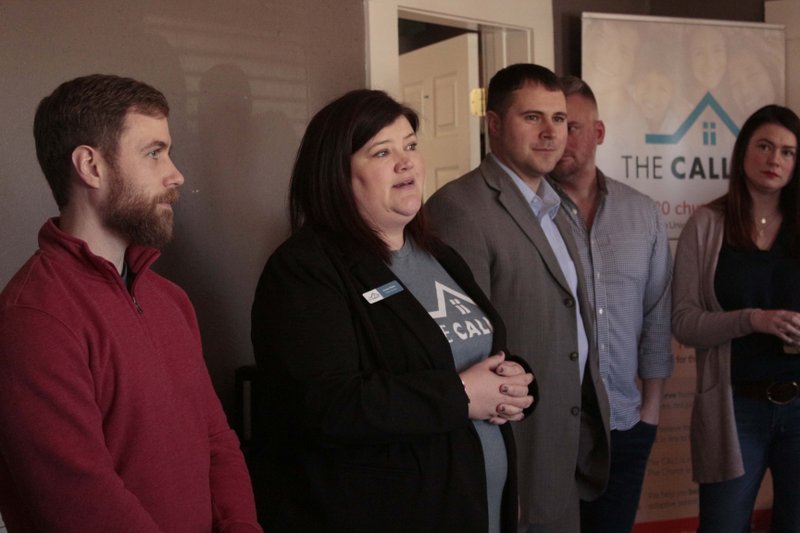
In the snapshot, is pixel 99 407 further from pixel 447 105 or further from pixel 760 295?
pixel 447 105

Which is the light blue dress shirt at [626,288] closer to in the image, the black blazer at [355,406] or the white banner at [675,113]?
the white banner at [675,113]

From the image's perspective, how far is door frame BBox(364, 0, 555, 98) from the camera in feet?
10.6

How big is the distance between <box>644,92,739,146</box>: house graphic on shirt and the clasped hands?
253 centimetres

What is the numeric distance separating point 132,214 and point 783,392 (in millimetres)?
2152

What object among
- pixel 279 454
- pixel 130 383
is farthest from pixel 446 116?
pixel 130 383

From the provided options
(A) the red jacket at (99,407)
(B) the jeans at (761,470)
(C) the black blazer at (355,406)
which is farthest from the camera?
(B) the jeans at (761,470)

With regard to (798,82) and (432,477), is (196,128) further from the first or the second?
(798,82)

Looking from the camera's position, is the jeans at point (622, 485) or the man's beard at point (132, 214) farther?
the jeans at point (622, 485)

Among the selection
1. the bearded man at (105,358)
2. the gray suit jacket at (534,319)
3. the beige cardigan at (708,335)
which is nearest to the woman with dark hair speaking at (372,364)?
the bearded man at (105,358)

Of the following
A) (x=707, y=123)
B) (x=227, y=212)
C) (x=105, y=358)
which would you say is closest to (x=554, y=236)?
(x=227, y=212)

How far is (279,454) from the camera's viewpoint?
6.05ft

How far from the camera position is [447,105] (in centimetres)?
436

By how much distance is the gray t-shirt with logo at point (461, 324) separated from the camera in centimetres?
191

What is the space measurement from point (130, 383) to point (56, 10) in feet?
4.57
